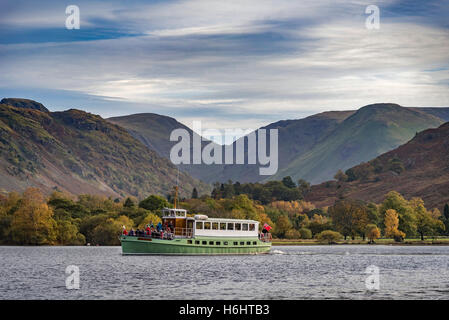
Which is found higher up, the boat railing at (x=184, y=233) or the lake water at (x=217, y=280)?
the boat railing at (x=184, y=233)

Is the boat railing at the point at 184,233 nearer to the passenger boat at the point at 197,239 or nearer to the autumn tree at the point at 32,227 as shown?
the passenger boat at the point at 197,239

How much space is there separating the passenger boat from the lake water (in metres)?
7.16

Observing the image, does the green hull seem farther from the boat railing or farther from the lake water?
the lake water

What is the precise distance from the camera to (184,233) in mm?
125375

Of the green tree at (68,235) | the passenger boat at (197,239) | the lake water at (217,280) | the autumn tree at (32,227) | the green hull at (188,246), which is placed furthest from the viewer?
the green tree at (68,235)

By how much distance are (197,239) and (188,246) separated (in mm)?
2339

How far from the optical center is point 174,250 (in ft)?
399

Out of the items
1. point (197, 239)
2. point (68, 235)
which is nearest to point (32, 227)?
point (68, 235)

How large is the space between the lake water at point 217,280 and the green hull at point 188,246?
6382mm

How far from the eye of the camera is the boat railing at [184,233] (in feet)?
407

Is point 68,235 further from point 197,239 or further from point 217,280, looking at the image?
point 217,280

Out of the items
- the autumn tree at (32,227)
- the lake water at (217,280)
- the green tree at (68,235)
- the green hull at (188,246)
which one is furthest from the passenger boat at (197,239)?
the green tree at (68,235)
